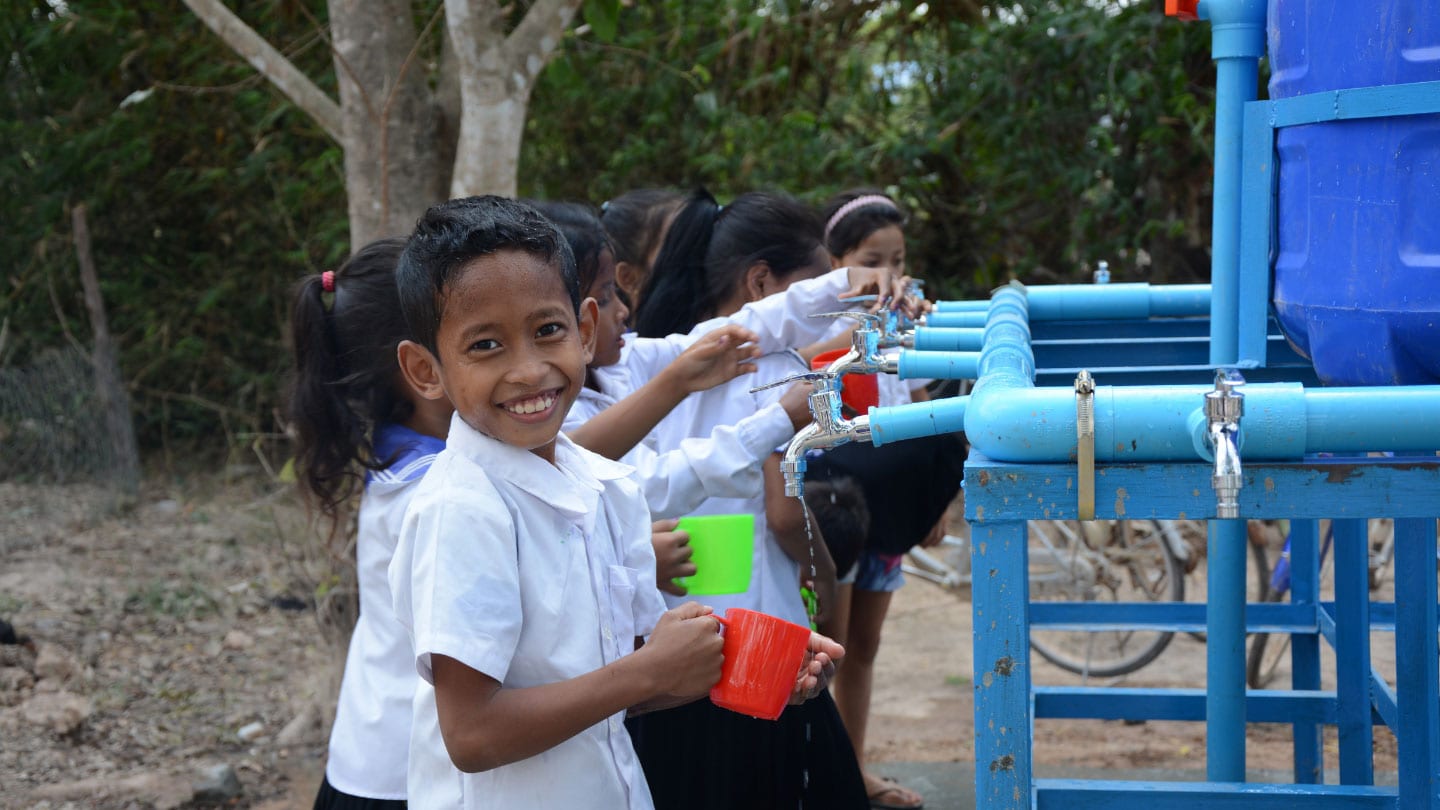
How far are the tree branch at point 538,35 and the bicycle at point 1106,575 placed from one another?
7.76ft

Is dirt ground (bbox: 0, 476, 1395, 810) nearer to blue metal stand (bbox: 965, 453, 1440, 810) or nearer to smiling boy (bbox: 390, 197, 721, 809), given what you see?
blue metal stand (bbox: 965, 453, 1440, 810)

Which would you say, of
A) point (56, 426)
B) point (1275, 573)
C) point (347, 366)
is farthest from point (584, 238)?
point (56, 426)

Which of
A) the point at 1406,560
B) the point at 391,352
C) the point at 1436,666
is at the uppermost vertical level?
the point at 391,352

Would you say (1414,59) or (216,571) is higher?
(1414,59)

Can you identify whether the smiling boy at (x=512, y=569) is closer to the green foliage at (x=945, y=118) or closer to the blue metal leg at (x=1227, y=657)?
the blue metal leg at (x=1227, y=657)

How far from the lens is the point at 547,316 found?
150cm

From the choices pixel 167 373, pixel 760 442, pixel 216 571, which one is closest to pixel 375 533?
pixel 760 442

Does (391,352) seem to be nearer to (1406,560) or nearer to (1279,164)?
(1279,164)

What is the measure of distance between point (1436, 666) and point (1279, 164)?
0.79 m

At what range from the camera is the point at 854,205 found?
3.41m

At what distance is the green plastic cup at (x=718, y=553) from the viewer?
6.34 feet

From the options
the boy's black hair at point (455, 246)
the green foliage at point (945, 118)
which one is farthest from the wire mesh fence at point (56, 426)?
the boy's black hair at point (455, 246)

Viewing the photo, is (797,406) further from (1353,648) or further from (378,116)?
(378,116)

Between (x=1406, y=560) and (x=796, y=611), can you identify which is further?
(x=796, y=611)
